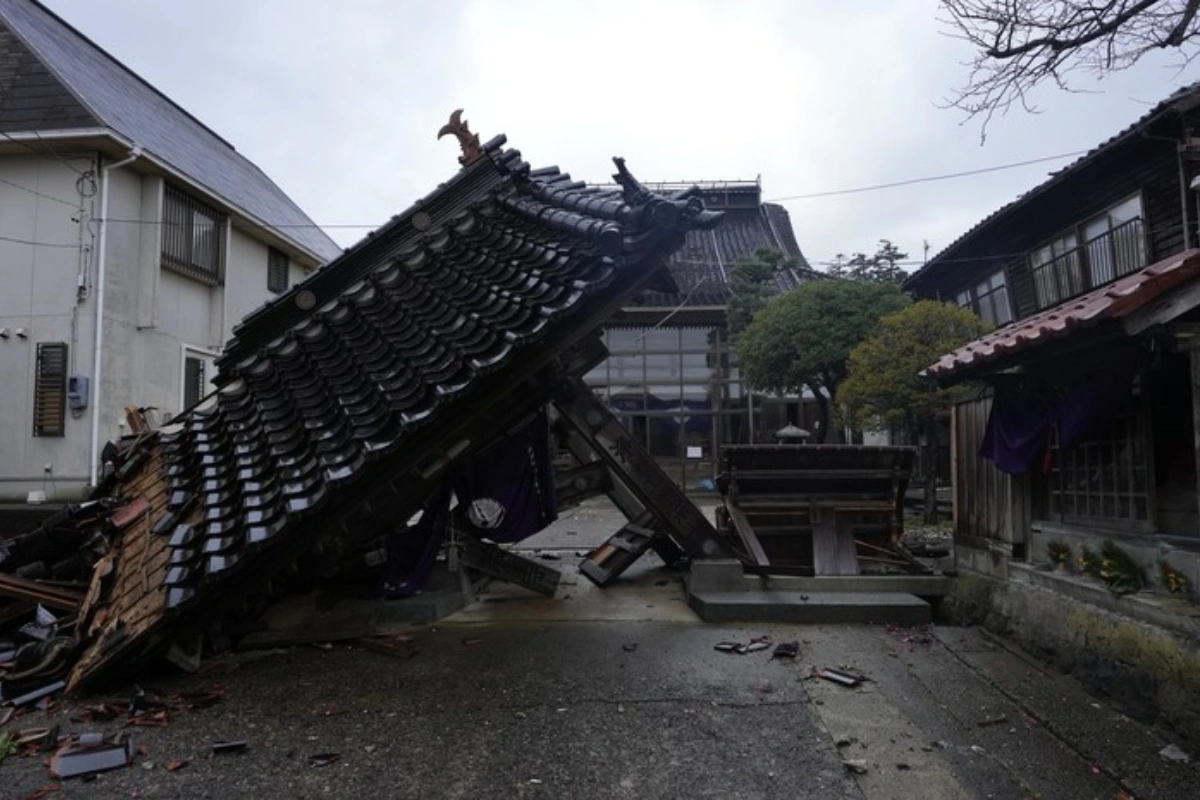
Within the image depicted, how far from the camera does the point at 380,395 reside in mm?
5594

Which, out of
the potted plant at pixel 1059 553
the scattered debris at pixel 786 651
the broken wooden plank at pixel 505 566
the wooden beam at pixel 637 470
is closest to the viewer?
the scattered debris at pixel 786 651

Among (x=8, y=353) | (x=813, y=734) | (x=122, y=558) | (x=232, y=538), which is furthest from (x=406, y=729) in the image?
(x=8, y=353)

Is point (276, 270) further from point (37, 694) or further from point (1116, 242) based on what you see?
point (1116, 242)

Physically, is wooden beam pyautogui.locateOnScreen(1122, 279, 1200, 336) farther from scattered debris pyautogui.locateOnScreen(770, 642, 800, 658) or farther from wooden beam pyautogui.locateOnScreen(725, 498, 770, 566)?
wooden beam pyautogui.locateOnScreen(725, 498, 770, 566)

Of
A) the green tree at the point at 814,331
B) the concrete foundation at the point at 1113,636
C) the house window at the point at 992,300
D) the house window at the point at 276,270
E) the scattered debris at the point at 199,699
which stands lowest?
the scattered debris at the point at 199,699

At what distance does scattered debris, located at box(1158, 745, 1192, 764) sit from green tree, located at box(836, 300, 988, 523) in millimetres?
9808

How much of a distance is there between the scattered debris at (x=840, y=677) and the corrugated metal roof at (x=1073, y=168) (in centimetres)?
1065

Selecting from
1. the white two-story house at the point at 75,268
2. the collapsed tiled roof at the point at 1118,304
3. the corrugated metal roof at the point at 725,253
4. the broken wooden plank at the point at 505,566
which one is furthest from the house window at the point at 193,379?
the collapsed tiled roof at the point at 1118,304

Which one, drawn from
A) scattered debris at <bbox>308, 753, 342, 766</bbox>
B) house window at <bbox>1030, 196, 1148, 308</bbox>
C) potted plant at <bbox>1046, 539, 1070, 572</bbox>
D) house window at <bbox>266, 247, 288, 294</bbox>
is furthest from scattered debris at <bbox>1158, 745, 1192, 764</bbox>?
house window at <bbox>266, 247, 288, 294</bbox>

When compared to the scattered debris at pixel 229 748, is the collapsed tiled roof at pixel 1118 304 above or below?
above

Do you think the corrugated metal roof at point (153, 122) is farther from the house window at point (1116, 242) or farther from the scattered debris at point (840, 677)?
the house window at point (1116, 242)

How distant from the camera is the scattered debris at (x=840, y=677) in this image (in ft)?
17.7

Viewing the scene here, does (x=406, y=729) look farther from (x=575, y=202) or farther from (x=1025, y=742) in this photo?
(x=575, y=202)

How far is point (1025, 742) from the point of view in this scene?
4402mm
